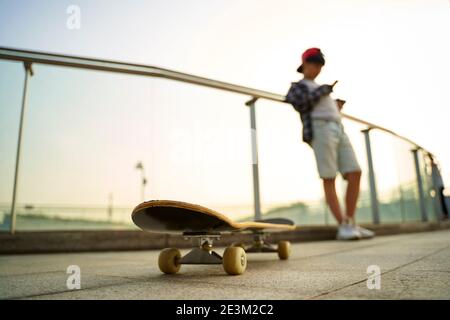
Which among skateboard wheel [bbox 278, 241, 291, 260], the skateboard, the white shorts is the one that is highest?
the white shorts

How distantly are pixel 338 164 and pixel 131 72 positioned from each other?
202cm

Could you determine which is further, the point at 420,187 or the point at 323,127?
the point at 420,187

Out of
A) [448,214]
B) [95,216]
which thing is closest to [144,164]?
[95,216]

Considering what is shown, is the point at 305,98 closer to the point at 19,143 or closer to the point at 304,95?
the point at 304,95

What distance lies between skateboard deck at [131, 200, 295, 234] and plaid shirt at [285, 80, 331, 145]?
1552 millimetres

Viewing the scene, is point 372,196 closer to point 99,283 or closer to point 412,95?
point 412,95

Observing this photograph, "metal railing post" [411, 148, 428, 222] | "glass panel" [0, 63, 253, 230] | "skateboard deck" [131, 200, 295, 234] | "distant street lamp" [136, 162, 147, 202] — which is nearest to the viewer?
"skateboard deck" [131, 200, 295, 234]

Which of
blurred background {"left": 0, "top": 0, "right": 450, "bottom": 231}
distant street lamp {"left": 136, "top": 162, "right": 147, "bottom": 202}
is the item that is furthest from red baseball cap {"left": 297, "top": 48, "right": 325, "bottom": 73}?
distant street lamp {"left": 136, "top": 162, "right": 147, "bottom": 202}

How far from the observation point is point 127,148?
112 inches

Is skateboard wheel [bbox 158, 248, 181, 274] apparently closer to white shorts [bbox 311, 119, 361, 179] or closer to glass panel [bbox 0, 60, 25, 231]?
glass panel [bbox 0, 60, 25, 231]

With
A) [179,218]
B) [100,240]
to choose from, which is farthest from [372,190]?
[179,218]

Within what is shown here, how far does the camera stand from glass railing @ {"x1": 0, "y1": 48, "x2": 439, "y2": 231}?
257 cm

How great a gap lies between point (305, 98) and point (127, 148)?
5.01ft

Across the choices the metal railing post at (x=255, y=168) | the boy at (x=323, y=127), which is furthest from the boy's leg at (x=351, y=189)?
the metal railing post at (x=255, y=168)
